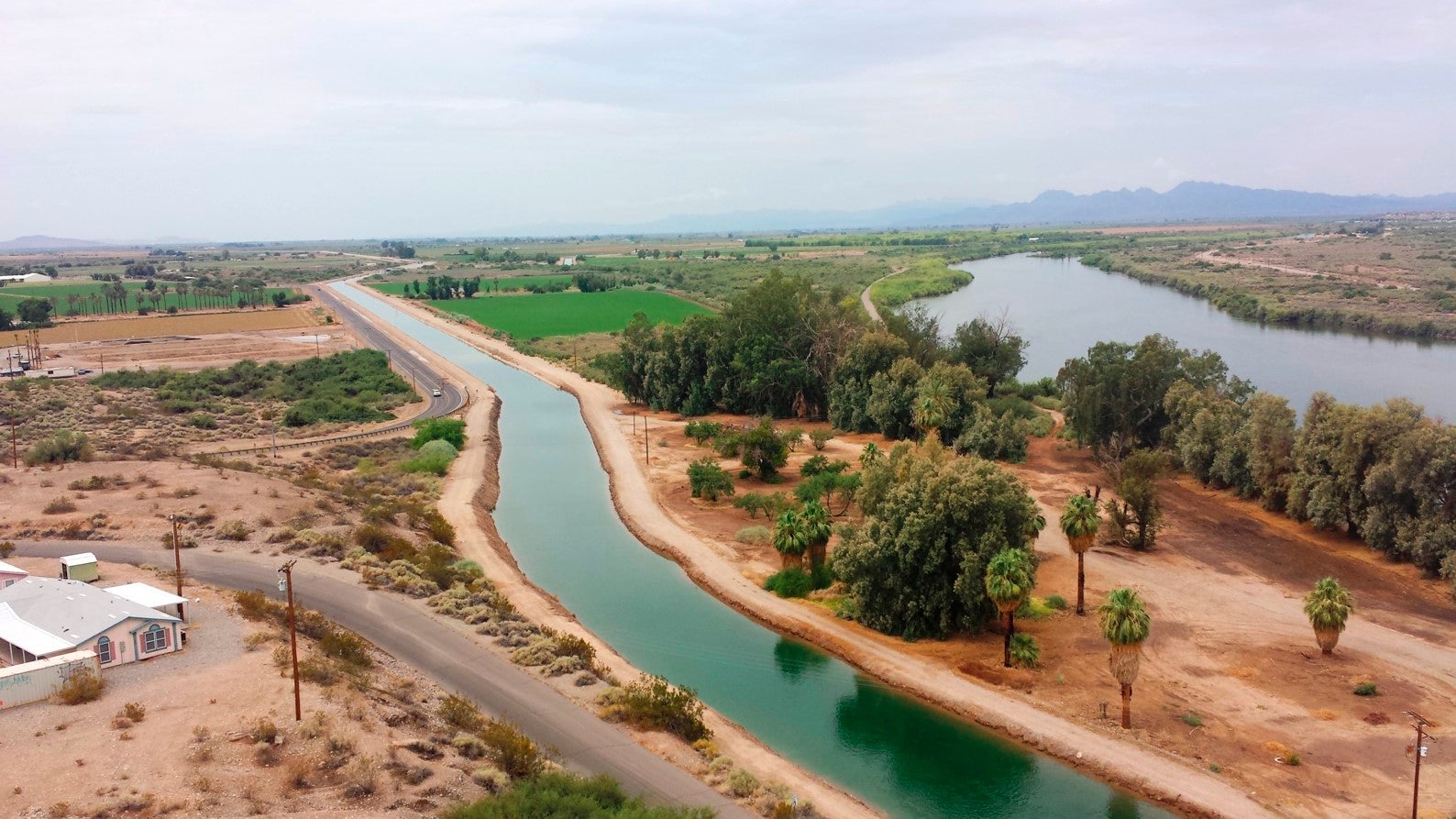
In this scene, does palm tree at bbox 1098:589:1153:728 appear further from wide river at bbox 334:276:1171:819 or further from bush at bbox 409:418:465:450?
bush at bbox 409:418:465:450

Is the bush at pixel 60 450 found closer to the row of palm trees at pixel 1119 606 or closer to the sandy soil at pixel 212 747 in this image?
the sandy soil at pixel 212 747

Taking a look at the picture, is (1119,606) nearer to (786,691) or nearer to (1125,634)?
(1125,634)

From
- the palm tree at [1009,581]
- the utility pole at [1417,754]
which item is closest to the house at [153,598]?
the palm tree at [1009,581]

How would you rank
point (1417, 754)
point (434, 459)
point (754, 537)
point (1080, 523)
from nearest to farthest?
point (1417, 754) < point (1080, 523) < point (754, 537) < point (434, 459)

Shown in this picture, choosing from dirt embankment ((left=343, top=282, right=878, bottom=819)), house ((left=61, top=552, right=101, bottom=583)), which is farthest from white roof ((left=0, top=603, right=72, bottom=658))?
dirt embankment ((left=343, top=282, right=878, bottom=819))

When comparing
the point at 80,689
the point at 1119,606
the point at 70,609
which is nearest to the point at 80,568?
the point at 70,609

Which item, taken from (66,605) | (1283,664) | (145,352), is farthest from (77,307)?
(1283,664)
